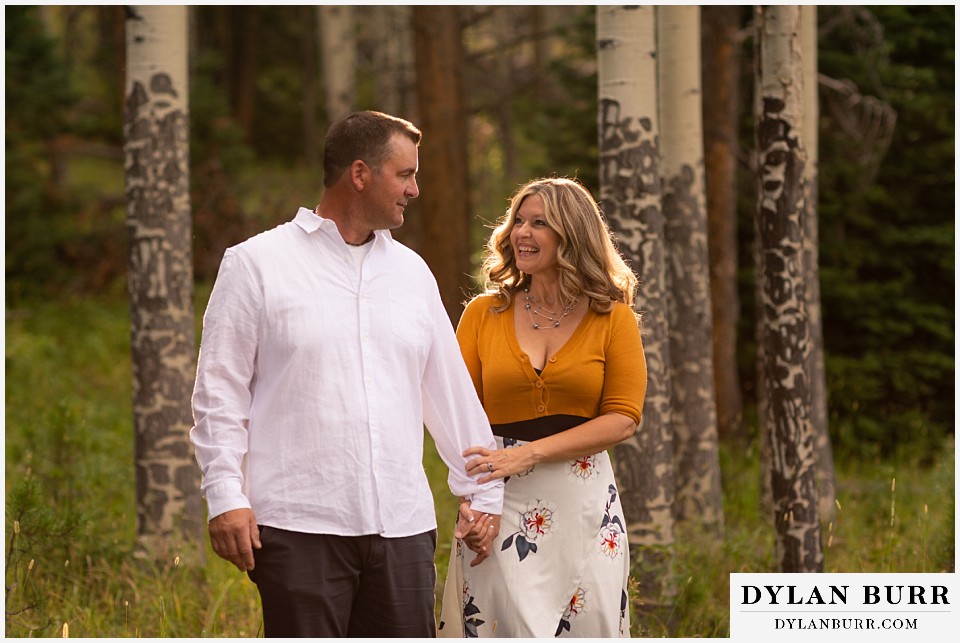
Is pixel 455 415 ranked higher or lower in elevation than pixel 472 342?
lower

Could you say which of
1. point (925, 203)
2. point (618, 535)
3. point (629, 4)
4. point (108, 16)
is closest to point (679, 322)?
point (629, 4)

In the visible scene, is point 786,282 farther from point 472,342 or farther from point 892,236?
point 892,236

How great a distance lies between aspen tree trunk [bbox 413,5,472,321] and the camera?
11734mm

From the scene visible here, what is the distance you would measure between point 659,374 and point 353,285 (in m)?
2.48

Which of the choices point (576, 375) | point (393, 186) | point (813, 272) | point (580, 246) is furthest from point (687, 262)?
point (393, 186)

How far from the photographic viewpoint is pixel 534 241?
3766 mm

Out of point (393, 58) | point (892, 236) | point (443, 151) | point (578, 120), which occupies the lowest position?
point (892, 236)

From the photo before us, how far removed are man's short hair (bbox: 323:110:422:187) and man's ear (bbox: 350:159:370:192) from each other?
13 mm

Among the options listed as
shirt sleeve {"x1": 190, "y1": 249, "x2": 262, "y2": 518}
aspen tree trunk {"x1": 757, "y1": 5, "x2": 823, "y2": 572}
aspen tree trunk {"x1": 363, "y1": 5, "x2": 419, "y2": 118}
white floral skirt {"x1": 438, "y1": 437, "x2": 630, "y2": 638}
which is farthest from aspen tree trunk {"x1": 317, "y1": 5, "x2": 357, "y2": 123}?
shirt sleeve {"x1": 190, "y1": 249, "x2": 262, "y2": 518}

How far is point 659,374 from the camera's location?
536cm

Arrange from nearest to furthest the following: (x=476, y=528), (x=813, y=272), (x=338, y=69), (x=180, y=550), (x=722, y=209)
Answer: (x=476, y=528) < (x=180, y=550) < (x=813, y=272) < (x=722, y=209) < (x=338, y=69)

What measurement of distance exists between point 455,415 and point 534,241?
26.7 inches

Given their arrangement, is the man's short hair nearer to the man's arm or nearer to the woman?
the man's arm

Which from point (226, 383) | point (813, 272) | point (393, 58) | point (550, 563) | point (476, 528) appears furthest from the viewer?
point (393, 58)
